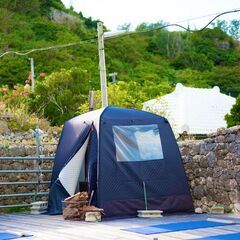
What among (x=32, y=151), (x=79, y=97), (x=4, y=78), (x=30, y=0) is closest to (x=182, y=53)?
(x=30, y=0)

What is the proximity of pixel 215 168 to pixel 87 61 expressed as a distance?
1046 inches

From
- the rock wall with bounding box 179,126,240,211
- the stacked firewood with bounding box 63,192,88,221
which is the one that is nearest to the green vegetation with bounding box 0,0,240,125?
the rock wall with bounding box 179,126,240,211

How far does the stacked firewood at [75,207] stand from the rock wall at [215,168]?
193 centimetres

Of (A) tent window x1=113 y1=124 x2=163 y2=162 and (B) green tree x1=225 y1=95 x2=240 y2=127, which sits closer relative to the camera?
(A) tent window x1=113 y1=124 x2=163 y2=162

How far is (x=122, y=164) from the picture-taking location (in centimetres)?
876

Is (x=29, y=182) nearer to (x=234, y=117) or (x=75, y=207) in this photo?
(x=75, y=207)

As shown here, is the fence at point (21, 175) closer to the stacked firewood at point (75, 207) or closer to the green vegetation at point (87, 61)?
the stacked firewood at point (75, 207)

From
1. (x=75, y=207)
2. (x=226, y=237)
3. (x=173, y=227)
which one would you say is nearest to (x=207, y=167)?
(x=75, y=207)

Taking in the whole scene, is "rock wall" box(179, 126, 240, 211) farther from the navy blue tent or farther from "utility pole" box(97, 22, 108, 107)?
"utility pole" box(97, 22, 108, 107)

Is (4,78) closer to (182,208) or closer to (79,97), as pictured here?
(79,97)

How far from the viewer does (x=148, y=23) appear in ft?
182

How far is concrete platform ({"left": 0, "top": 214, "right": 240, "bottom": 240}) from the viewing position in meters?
6.30

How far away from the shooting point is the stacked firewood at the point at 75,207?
8281 mm

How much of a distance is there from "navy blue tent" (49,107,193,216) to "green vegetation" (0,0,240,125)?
10519 mm
